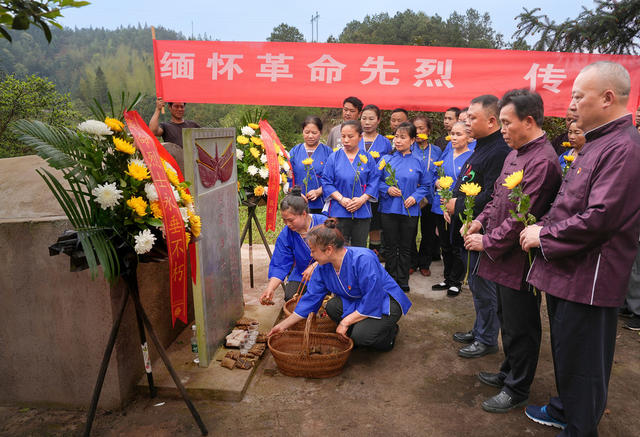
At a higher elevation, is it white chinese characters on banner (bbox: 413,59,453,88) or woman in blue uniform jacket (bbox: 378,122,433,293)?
white chinese characters on banner (bbox: 413,59,453,88)

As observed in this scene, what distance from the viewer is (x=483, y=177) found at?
10.2 feet

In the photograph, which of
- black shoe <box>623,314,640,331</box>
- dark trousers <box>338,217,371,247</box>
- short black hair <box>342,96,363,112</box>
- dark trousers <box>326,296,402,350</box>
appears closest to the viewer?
dark trousers <box>326,296,402,350</box>

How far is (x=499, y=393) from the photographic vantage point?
9.03 feet

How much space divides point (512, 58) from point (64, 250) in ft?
17.4

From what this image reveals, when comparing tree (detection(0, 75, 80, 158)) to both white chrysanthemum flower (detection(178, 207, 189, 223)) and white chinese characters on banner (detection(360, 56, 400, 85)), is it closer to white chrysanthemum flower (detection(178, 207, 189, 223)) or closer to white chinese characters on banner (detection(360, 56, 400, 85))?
white chinese characters on banner (detection(360, 56, 400, 85))

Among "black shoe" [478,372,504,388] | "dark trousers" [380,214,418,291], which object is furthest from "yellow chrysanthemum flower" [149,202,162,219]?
"dark trousers" [380,214,418,291]

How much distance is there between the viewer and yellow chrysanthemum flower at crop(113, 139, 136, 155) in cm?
219

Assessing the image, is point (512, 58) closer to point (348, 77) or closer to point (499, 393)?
point (348, 77)

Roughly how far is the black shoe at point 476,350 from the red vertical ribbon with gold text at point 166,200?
85.2 inches

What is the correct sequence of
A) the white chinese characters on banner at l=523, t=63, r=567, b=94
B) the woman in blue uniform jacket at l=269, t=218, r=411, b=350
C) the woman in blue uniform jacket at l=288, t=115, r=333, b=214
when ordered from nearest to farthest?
1. the woman in blue uniform jacket at l=269, t=218, r=411, b=350
2. the woman in blue uniform jacket at l=288, t=115, r=333, b=214
3. the white chinese characters on banner at l=523, t=63, r=567, b=94

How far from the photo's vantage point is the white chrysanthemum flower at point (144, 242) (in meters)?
2.17

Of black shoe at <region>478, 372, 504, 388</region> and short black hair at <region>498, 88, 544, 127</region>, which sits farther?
black shoe at <region>478, 372, 504, 388</region>

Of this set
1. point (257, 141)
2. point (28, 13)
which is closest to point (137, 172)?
point (28, 13)

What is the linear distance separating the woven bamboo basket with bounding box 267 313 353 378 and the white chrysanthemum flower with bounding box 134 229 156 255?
121 centimetres
